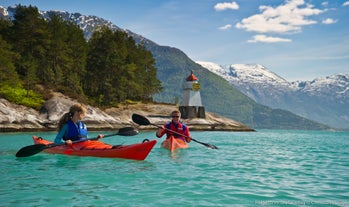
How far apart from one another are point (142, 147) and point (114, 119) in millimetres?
34403

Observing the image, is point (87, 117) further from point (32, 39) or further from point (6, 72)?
point (32, 39)

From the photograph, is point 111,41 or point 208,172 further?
point 111,41

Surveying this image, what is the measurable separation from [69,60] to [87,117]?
42.7 feet

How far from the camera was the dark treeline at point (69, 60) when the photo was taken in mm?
44000

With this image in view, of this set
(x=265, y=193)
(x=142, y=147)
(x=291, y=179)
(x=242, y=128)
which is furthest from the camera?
(x=242, y=128)

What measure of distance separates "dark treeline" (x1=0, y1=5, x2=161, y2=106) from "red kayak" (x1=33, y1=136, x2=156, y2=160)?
30.6 m

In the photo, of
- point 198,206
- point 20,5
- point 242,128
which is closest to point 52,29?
point 20,5

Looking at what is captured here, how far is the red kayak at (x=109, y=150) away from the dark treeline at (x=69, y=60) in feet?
101

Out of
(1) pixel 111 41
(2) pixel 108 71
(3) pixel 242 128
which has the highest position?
(1) pixel 111 41

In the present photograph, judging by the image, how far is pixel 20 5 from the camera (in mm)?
48750

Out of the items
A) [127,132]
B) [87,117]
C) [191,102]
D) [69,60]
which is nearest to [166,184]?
[127,132]

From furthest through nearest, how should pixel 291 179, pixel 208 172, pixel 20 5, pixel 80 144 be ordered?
pixel 20 5 < pixel 80 144 < pixel 208 172 < pixel 291 179

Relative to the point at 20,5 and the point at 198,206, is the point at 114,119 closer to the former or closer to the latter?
the point at 20,5

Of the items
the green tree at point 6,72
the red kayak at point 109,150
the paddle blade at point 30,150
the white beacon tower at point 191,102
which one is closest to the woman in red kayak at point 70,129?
the red kayak at point 109,150
